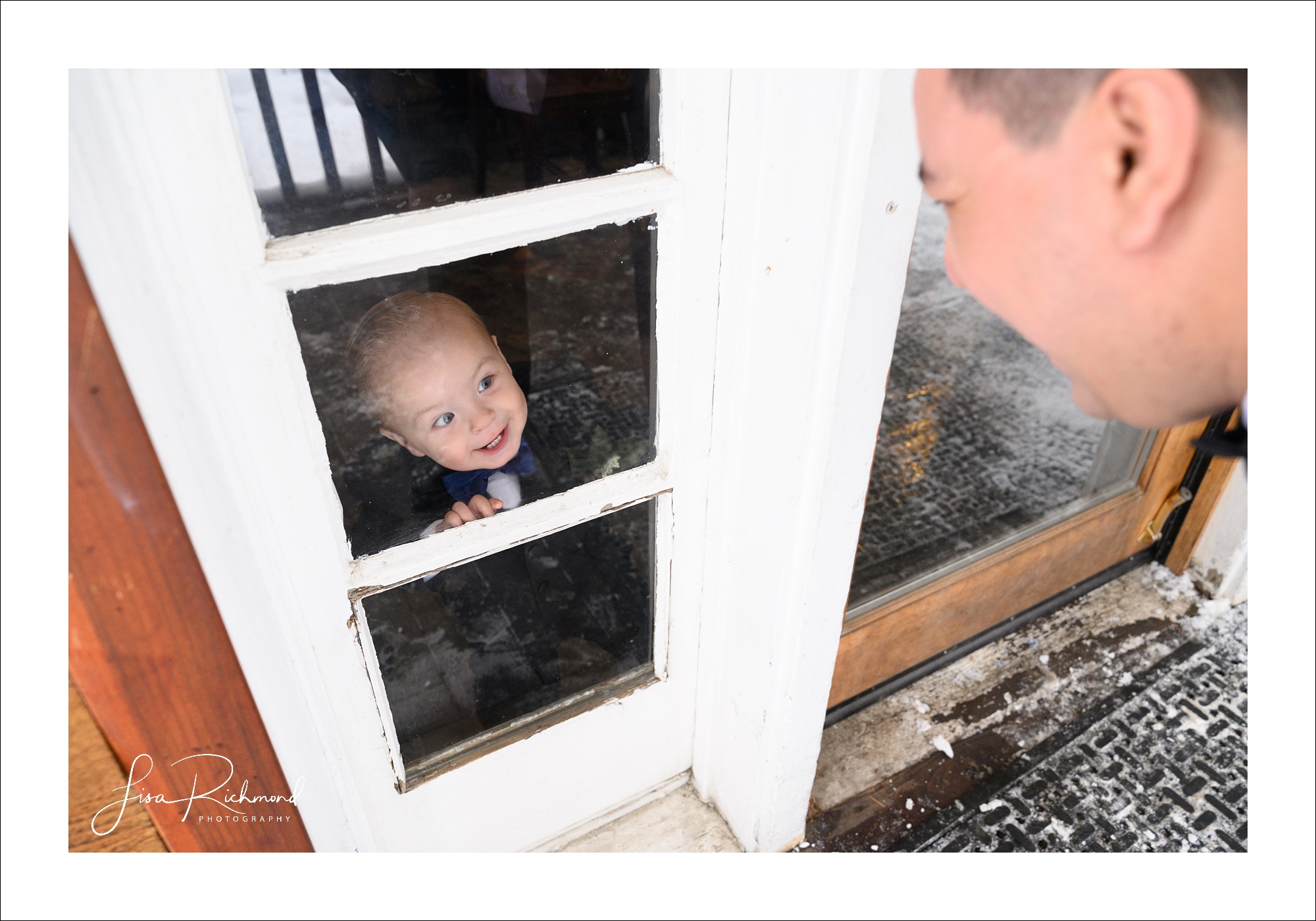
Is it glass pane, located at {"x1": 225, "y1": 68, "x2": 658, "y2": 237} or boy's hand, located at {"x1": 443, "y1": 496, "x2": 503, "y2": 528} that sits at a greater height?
glass pane, located at {"x1": 225, "y1": 68, "x2": 658, "y2": 237}

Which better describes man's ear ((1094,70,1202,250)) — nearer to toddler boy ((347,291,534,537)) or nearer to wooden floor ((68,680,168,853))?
toddler boy ((347,291,534,537))

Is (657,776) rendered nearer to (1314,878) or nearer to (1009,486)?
(1314,878)

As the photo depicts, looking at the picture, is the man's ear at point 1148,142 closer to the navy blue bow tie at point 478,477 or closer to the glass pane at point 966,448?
the navy blue bow tie at point 478,477

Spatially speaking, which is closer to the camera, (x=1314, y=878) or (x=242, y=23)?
(x=242, y=23)

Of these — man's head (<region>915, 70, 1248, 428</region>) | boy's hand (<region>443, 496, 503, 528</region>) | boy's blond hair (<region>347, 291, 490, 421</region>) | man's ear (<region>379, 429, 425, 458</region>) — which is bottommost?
boy's hand (<region>443, 496, 503, 528</region>)

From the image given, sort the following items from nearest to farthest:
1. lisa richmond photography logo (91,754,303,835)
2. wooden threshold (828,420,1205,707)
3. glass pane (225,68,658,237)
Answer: glass pane (225,68,658,237), lisa richmond photography logo (91,754,303,835), wooden threshold (828,420,1205,707)

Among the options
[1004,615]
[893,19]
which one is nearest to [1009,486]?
[1004,615]

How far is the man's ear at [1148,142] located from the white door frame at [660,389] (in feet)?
0.66

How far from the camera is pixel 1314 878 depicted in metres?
0.96

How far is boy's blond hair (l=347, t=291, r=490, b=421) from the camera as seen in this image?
1.02 meters

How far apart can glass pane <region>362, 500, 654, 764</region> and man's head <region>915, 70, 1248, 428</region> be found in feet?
2.12

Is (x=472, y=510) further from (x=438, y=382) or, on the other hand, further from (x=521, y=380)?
(x=521, y=380)

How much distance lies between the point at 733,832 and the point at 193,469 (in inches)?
46.6

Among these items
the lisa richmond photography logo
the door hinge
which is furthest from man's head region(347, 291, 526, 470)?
the door hinge
